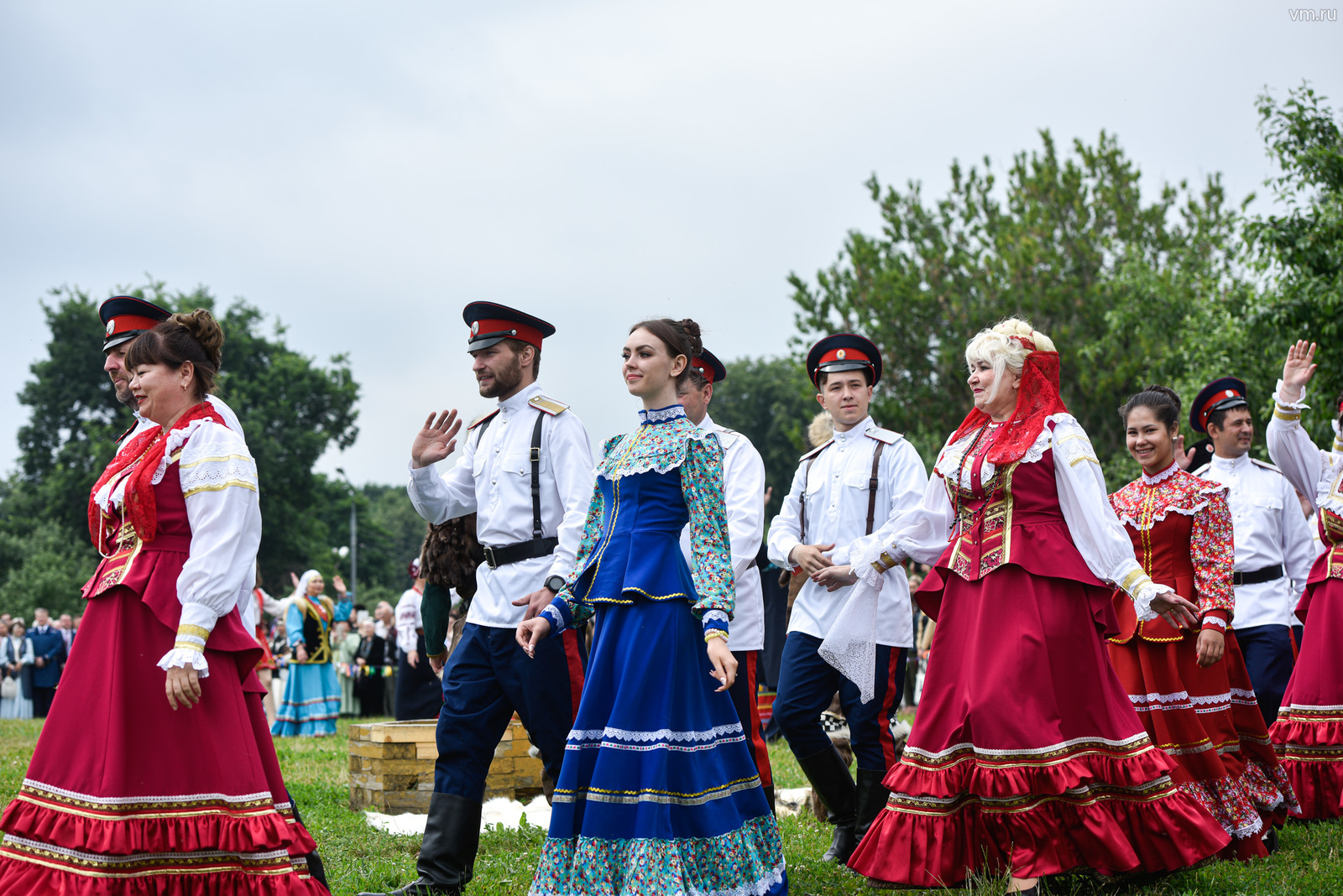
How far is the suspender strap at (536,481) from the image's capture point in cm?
517

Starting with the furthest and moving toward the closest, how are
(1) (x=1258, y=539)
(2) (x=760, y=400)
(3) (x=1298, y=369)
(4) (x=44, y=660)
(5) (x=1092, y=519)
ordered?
(2) (x=760, y=400) → (4) (x=44, y=660) → (1) (x=1258, y=539) → (3) (x=1298, y=369) → (5) (x=1092, y=519)

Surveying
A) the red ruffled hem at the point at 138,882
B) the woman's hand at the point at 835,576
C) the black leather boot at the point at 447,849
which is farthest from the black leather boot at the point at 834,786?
the red ruffled hem at the point at 138,882

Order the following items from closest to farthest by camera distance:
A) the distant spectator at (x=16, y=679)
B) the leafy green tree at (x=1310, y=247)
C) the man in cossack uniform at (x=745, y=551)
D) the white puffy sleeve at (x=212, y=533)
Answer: the white puffy sleeve at (x=212, y=533) → the man in cossack uniform at (x=745, y=551) → the leafy green tree at (x=1310, y=247) → the distant spectator at (x=16, y=679)

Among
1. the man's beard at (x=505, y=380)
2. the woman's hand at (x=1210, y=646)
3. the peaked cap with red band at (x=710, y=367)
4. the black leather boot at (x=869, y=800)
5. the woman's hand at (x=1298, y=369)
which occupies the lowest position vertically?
the black leather boot at (x=869, y=800)

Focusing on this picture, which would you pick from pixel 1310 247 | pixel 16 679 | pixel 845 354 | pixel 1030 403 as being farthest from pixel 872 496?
pixel 16 679

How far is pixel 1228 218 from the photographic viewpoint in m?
31.2

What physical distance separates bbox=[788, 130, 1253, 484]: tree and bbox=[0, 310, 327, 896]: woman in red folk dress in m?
25.1

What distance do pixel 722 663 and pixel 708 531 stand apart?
538 mm

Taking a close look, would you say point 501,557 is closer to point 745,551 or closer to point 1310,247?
point 745,551

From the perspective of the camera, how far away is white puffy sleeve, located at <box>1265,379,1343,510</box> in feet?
22.2

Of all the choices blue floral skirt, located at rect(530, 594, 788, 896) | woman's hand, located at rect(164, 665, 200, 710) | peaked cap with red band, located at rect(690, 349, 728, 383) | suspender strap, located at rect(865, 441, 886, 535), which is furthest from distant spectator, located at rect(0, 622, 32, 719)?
blue floral skirt, located at rect(530, 594, 788, 896)

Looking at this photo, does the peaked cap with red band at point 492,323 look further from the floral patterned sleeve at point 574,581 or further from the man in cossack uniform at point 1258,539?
the man in cossack uniform at point 1258,539

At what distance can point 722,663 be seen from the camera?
13.2 feet

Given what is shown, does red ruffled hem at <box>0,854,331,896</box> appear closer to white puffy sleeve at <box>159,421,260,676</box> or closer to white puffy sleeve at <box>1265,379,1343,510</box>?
white puffy sleeve at <box>159,421,260,676</box>
